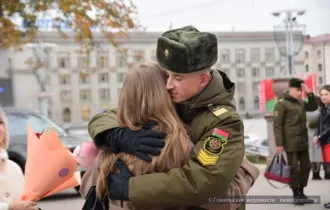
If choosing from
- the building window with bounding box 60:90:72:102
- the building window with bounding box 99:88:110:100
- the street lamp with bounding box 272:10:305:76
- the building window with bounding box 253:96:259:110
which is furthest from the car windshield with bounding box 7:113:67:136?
the building window with bounding box 60:90:72:102

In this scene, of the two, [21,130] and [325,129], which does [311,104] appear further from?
[21,130]

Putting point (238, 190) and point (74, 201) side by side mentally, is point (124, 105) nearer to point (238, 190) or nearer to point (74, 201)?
point (238, 190)

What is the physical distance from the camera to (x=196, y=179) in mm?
2205

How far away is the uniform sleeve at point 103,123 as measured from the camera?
2402 mm

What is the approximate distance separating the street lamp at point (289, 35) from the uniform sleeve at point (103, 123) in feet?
32.8

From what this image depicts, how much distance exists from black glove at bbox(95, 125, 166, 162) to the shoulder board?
216mm

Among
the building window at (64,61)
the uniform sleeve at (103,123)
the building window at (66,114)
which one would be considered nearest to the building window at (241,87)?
the building window at (64,61)

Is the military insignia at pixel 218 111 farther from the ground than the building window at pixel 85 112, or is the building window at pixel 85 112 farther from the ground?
the military insignia at pixel 218 111

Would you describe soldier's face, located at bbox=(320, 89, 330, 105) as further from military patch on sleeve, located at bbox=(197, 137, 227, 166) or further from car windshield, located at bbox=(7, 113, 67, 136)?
military patch on sleeve, located at bbox=(197, 137, 227, 166)

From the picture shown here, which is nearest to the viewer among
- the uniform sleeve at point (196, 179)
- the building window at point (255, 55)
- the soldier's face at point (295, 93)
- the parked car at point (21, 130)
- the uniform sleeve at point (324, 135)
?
the uniform sleeve at point (196, 179)

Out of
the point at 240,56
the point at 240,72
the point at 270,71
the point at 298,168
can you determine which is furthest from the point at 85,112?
the point at 298,168

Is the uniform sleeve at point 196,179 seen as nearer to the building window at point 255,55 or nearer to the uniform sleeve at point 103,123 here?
the uniform sleeve at point 103,123

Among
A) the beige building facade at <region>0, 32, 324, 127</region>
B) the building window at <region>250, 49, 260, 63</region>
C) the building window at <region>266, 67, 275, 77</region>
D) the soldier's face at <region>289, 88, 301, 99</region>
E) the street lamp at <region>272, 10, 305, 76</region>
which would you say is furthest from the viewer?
the building window at <region>266, 67, 275, 77</region>

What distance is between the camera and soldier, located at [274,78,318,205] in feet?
26.6
